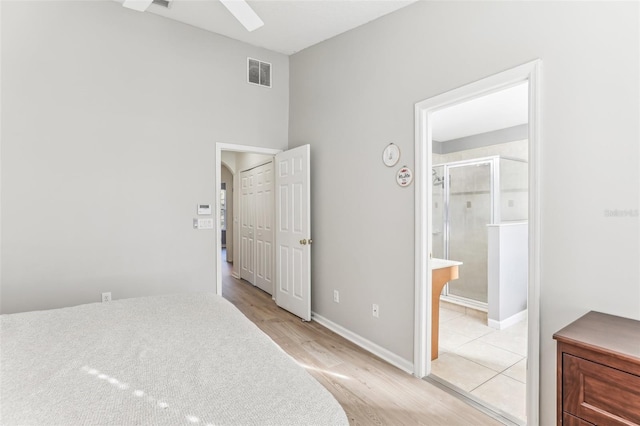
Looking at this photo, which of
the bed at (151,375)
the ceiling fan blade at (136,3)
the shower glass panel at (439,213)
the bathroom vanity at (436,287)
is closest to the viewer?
the bed at (151,375)

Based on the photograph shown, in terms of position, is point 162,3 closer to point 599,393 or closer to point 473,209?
point 599,393

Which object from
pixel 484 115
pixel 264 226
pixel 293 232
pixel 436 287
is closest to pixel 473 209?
pixel 484 115

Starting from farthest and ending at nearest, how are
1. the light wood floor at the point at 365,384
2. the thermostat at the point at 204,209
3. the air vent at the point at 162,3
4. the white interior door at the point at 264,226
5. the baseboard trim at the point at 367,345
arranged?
the white interior door at the point at 264,226
the thermostat at the point at 204,209
the air vent at the point at 162,3
the baseboard trim at the point at 367,345
the light wood floor at the point at 365,384

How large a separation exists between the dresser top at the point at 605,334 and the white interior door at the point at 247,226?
174 inches

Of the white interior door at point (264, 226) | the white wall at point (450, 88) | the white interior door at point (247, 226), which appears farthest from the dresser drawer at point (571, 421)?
the white interior door at point (247, 226)

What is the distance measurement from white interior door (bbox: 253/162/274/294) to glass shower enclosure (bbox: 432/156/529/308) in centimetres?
261

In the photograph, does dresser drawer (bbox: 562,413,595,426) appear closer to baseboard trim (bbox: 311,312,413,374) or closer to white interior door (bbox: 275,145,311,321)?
baseboard trim (bbox: 311,312,413,374)

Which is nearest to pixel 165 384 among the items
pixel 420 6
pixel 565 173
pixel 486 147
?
pixel 565 173

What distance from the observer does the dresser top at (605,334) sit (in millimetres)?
1201

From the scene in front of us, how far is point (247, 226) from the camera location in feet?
18.1

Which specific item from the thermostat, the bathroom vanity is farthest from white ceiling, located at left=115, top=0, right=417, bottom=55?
the bathroom vanity

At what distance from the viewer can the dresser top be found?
1.20 metres

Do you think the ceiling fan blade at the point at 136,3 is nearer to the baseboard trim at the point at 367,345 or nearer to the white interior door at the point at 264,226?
the white interior door at the point at 264,226

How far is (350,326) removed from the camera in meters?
3.13
